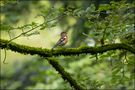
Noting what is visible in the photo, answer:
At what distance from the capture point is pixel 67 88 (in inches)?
199

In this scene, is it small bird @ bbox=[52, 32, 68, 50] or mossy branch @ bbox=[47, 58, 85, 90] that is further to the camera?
mossy branch @ bbox=[47, 58, 85, 90]

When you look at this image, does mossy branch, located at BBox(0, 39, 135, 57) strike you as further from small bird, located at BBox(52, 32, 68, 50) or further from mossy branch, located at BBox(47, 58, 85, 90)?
mossy branch, located at BBox(47, 58, 85, 90)

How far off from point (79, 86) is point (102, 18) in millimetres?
684

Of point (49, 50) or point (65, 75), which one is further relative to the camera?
point (65, 75)

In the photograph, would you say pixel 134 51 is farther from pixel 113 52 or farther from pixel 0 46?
pixel 0 46

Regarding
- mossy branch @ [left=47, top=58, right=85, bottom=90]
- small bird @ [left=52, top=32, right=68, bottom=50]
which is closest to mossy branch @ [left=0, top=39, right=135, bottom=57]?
small bird @ [left=52, top=32, right=68, bottom=50]

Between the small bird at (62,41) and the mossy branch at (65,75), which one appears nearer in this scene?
the small bird at (62,41)

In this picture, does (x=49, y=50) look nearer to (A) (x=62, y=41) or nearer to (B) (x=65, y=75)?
(A) (x=62, y=41)

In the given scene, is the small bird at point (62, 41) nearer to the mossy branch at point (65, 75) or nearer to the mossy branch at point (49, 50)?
the mossy branch at point (49, 50)

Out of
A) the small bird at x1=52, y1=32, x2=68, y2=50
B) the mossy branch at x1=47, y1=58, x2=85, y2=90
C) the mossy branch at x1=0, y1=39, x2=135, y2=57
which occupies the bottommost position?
the mossy branch at x1=47, y1=58, x2=85, y2=90

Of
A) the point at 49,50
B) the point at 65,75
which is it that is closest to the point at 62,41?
the point at 49,50

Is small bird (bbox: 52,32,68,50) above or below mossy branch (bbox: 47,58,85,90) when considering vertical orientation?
above

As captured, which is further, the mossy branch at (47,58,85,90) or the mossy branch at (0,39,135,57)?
the mossy branch at (47,58,85,90)

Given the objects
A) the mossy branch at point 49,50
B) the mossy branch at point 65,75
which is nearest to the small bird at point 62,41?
the mossy branch at point 49,50
